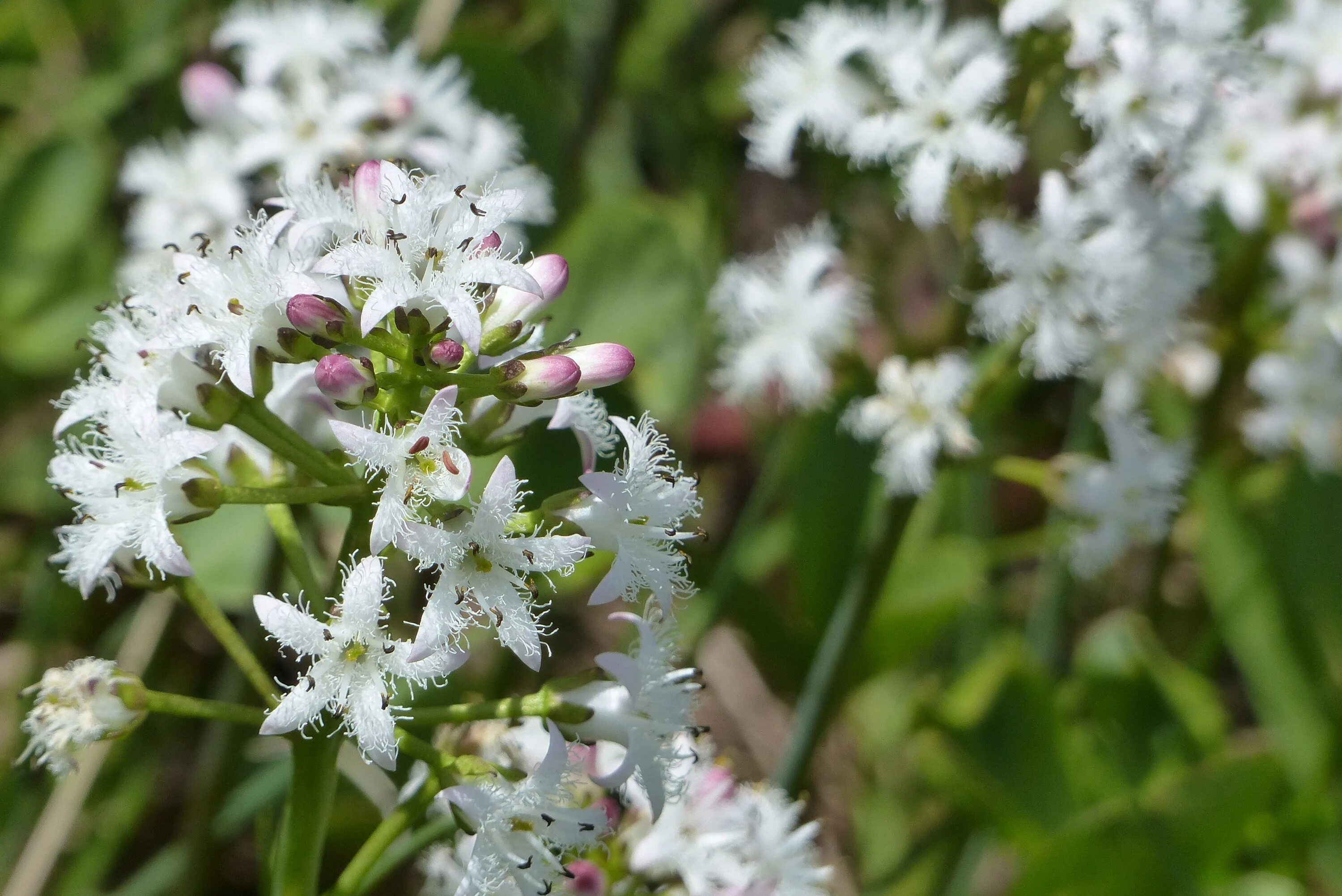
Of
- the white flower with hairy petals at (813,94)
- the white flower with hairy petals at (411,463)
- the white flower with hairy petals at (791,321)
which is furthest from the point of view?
the white flower with hairy petals at (791,321)

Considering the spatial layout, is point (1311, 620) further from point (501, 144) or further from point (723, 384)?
point (501, 144)

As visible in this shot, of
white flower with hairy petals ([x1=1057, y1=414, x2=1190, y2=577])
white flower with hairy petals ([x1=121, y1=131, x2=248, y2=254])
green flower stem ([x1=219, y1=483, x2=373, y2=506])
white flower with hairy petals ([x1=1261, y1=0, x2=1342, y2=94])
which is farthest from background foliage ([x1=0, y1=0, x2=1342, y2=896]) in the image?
green flower stem ([x1=219, y1=483, x2=373, y2=506])

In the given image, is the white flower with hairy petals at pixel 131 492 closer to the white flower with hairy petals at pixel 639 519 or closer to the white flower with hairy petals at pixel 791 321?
the white flower with hairy petals at pixel 639 519

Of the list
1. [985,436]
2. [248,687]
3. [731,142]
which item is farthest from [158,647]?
[731,142]

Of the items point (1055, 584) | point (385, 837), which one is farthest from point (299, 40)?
point (1055, 584)

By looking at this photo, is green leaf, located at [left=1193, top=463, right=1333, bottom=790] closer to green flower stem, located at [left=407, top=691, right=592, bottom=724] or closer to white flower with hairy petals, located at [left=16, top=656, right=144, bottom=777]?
green flower stem, located at [left=407, top=691, right=592, bottom=724]

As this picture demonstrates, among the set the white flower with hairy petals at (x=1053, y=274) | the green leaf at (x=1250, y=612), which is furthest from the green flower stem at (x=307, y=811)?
the green leaf at (x=1250, y=612)
